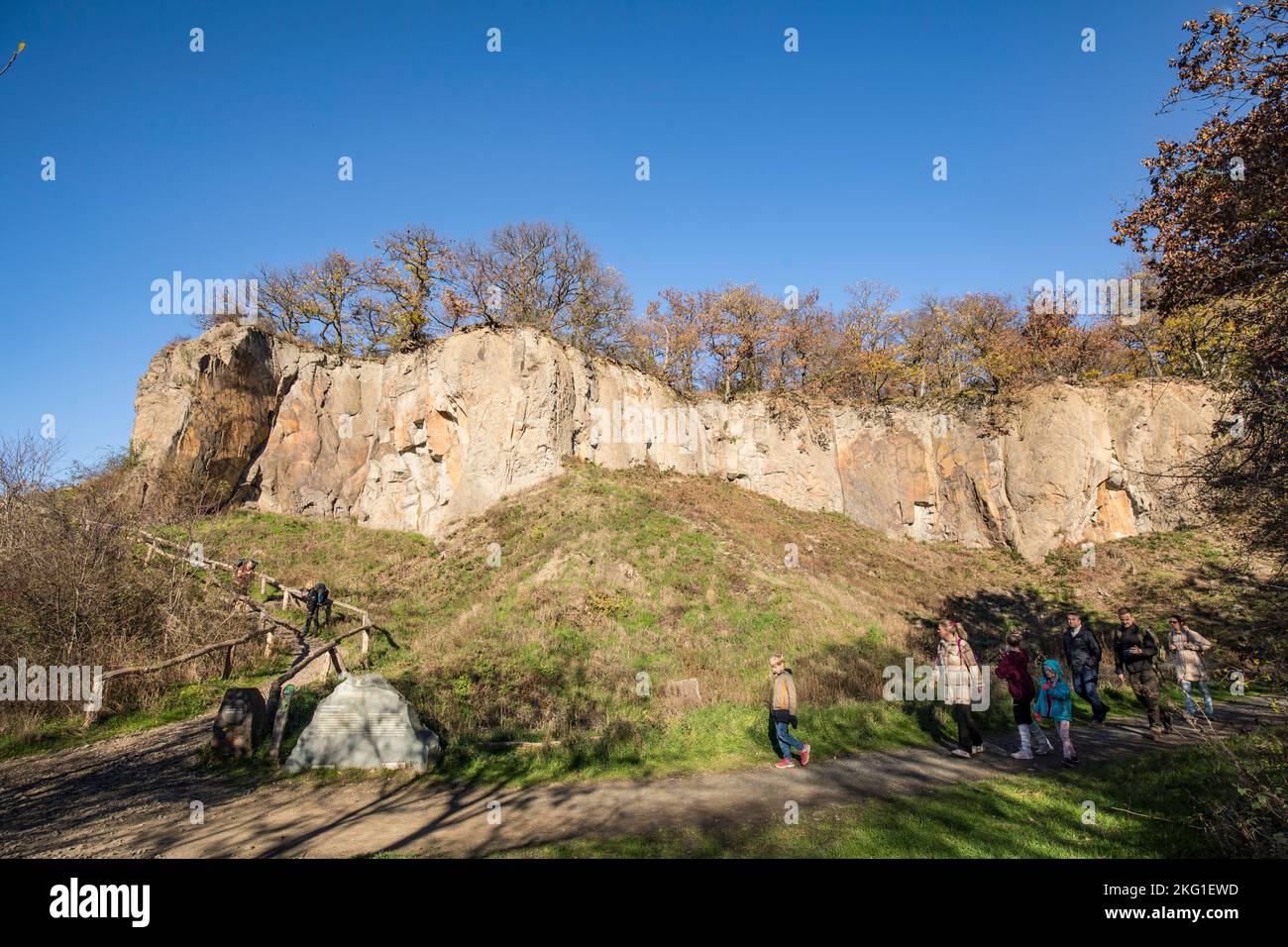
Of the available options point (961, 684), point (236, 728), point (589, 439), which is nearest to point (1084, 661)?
point (961, 684)

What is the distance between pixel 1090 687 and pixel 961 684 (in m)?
3.66

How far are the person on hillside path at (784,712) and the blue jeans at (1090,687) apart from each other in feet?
19.4

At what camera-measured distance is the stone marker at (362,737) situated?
912 cm

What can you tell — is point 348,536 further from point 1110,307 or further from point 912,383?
point 1110,307

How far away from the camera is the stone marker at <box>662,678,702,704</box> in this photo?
13.3 meters

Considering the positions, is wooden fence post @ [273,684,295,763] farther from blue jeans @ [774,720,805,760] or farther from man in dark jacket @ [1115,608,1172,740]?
man in dark jacket @ [1115,608,1172,740]

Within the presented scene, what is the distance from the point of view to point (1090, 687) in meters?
11.5

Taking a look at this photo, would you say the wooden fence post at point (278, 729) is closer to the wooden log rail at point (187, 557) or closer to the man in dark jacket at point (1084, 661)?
the wooden log rail at point (187, 557)

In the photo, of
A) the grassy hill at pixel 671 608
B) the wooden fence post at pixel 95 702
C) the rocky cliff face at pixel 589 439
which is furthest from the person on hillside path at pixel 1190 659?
the rocky cliff face at pixel 589 439
